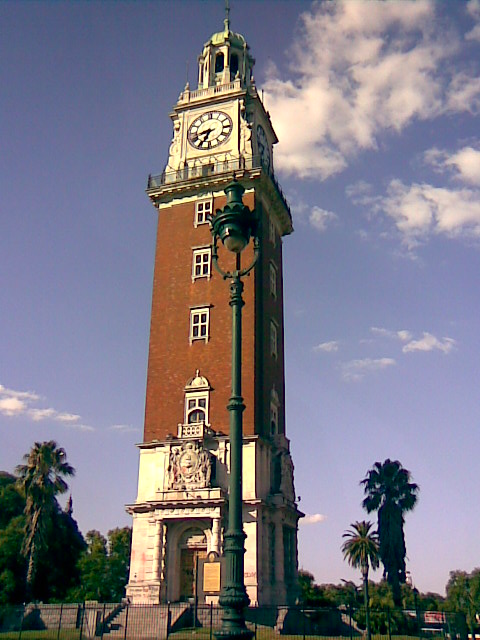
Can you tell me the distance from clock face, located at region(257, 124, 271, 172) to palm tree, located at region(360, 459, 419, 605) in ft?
86.6

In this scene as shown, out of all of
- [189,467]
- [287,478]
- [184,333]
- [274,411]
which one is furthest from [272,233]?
[189,467]

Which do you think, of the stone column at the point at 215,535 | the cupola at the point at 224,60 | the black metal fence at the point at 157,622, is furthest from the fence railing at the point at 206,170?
the black metal fence at the point at 157,622

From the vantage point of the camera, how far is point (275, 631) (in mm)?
32188

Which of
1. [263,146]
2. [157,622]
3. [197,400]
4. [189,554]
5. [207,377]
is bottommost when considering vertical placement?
[157,622]

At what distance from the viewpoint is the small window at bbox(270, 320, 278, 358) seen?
46.0 metres

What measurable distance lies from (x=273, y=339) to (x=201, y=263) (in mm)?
7480

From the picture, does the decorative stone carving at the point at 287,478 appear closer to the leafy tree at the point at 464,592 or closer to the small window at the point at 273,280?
the small window at the point at 273,280

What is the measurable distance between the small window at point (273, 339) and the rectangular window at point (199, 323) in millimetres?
5190

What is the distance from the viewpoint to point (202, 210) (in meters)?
47.3

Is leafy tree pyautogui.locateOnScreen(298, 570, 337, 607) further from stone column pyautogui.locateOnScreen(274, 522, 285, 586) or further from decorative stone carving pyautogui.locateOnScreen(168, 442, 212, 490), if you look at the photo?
decorative stone carving pyautogui.locateOnScreen(168, 442, 212, 490)

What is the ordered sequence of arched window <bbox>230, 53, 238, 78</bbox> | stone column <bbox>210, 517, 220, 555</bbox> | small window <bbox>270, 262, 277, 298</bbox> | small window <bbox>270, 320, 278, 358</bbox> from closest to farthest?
stone column <bbox>210, 517, 220, 555</bbox> → small window <bbox>270, 320, 278, 358</bbox> → small window <bbox>270, 262, 277, 298</bbox> → arched window <bbox>230, 53, 238, 78</bbox>

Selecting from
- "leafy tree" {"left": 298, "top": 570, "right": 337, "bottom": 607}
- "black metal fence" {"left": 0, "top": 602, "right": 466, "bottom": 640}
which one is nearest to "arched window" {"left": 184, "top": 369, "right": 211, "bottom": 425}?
"black metal fence" {"left": 0, "top": 602, "right": 466, "bottom": 640}

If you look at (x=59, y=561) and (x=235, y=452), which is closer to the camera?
(x=235, y=452)

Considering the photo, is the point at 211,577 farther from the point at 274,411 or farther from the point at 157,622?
the point at 274,411
